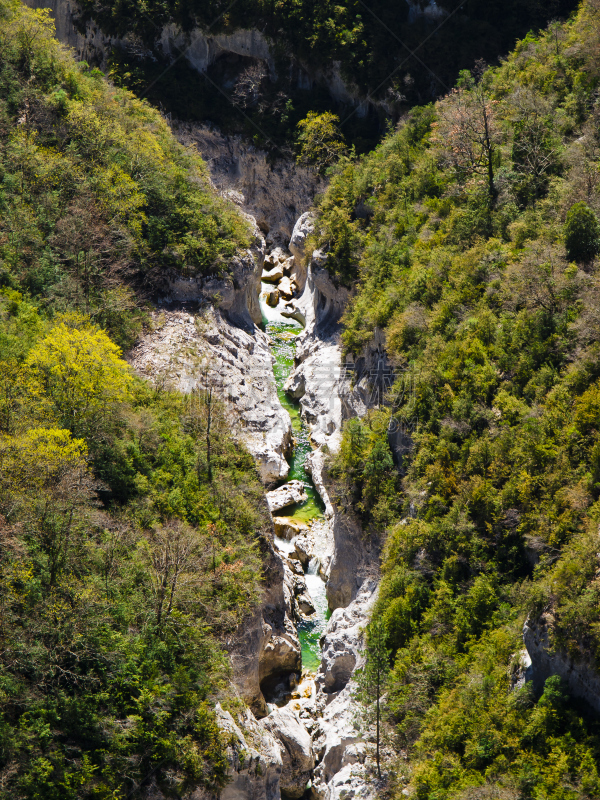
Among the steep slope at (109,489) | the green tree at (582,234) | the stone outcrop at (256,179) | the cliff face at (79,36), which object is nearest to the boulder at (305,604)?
the steep slope at (109,489)

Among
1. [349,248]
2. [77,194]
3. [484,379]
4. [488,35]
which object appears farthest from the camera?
[488,35]

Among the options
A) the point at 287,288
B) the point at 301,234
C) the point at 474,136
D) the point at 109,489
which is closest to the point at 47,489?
the point at 109,489

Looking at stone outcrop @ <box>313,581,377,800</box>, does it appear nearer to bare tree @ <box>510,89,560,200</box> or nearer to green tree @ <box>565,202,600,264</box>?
green tree @ <box>565,202,600,264</box>

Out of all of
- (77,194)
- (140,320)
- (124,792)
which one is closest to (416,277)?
→ (140,320)

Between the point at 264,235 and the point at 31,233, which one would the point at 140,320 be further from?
the point at 264,235

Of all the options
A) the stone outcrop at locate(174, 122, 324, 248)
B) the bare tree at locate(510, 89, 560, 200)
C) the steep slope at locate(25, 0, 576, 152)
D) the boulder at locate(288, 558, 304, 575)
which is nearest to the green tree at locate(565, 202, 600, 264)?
the bare tree at locate(510, 89, 560, 200)

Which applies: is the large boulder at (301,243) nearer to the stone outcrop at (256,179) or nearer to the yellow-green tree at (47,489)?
the stone outcrop at (256,179)
